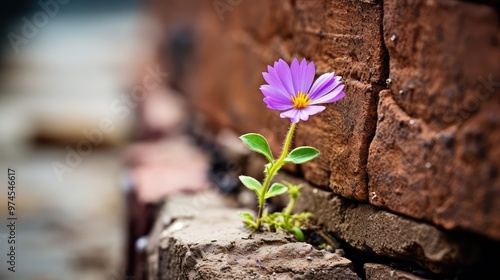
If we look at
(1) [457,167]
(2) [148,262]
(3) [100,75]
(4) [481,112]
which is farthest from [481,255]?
(3) [100,75]

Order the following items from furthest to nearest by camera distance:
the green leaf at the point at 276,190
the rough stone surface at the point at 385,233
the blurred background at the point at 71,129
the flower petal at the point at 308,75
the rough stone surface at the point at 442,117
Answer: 1. the blurred background at the point at 71,129
2. the green leaf at the point at 276,190
3. the flower petal at the point at 308,75
4. the rough stone surface at the point at 385,233
5. the rough stone surface at the point at 442,117

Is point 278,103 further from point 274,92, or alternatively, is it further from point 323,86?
point 323,86

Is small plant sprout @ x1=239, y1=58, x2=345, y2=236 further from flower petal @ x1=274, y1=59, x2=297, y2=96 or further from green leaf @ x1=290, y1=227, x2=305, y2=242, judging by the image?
green leaf @ x1=290, y1=227, x2=305, y2=242

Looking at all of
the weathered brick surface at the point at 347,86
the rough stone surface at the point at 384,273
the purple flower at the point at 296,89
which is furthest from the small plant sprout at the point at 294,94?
the rough stone surface at the point at 384,273

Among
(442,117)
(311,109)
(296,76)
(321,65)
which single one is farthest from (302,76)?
(442,117)

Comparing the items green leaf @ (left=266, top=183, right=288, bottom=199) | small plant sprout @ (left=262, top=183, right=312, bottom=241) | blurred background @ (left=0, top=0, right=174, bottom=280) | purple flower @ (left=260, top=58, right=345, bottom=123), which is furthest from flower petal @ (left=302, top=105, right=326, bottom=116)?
blurred background @ (left=0, top=0, right=174, bottom=280)

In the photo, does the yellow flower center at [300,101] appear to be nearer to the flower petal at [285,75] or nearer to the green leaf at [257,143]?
the flower petal at [285,75]

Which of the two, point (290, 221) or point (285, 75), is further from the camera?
point (290, 221)

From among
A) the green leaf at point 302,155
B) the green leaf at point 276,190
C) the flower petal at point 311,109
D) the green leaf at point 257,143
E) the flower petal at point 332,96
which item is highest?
the flower petal at point 332,96
